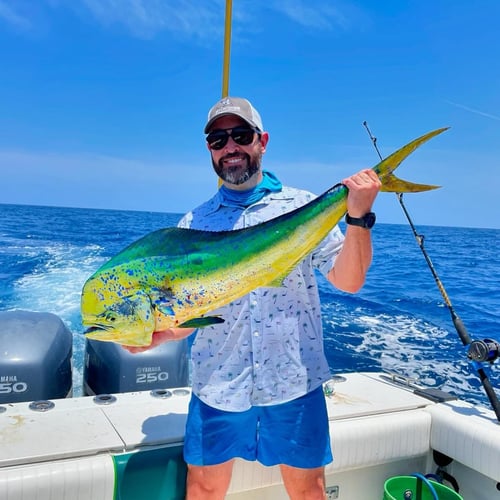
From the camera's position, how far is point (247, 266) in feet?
4.69

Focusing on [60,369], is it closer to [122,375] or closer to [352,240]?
[122,375]

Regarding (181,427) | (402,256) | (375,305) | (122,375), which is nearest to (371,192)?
(181,427)

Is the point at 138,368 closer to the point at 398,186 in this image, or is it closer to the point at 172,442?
the point at 172,442

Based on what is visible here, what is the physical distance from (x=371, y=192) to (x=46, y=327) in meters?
2.43

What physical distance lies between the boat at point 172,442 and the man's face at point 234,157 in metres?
1.19

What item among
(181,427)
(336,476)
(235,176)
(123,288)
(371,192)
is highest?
(235,176)

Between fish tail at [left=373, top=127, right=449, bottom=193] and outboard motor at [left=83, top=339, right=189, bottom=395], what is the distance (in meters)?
1.90

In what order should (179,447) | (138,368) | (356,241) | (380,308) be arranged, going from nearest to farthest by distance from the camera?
(356,241) → (179,447) → (138,368) → (380,308)

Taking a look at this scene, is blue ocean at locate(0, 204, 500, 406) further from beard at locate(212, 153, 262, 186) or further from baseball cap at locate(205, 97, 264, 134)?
baseball cap at locate(205, 97, 264, 134)

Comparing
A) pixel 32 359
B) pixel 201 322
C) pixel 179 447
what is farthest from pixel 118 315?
pixel 32 359

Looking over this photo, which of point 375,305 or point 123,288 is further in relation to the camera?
point 375,305

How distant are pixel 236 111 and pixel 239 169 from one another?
20 centimetres

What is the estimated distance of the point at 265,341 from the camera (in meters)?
1.87

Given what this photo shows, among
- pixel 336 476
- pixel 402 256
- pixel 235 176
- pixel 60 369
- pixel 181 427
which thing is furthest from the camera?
pixel 402 256
